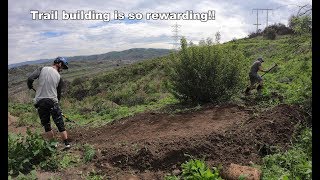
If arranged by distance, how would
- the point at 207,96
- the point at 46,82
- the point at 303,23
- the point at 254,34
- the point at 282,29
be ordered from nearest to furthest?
the point at 46,82, the point at 303,23, the point at 207,96, the point at 282,29, the point at 254,34

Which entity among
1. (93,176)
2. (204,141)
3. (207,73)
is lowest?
(93,176)

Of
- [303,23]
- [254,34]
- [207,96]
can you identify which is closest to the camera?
[303,23]

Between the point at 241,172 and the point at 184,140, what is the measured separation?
1564 mm

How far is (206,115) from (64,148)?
4.19 meters

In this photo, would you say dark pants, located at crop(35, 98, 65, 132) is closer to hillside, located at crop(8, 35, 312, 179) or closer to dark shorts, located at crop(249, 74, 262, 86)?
hillside, located at crop(8, 35, 312, 179)

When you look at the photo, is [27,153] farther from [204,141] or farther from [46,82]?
[204,141]

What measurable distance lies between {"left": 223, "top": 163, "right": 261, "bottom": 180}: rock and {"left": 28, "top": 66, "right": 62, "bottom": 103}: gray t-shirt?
3477 mm

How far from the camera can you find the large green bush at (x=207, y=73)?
12648 millimetres

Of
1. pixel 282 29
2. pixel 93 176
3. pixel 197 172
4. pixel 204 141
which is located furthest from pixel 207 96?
pixel 282 29

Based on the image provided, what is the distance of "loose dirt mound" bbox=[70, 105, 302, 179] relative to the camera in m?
6.85

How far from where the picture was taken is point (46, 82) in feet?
24.1

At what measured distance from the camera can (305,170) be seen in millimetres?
5566

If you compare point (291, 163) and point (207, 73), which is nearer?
point (291, 163)

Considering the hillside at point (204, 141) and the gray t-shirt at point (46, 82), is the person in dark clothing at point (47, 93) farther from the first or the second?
the hillside at point (204, 141)
